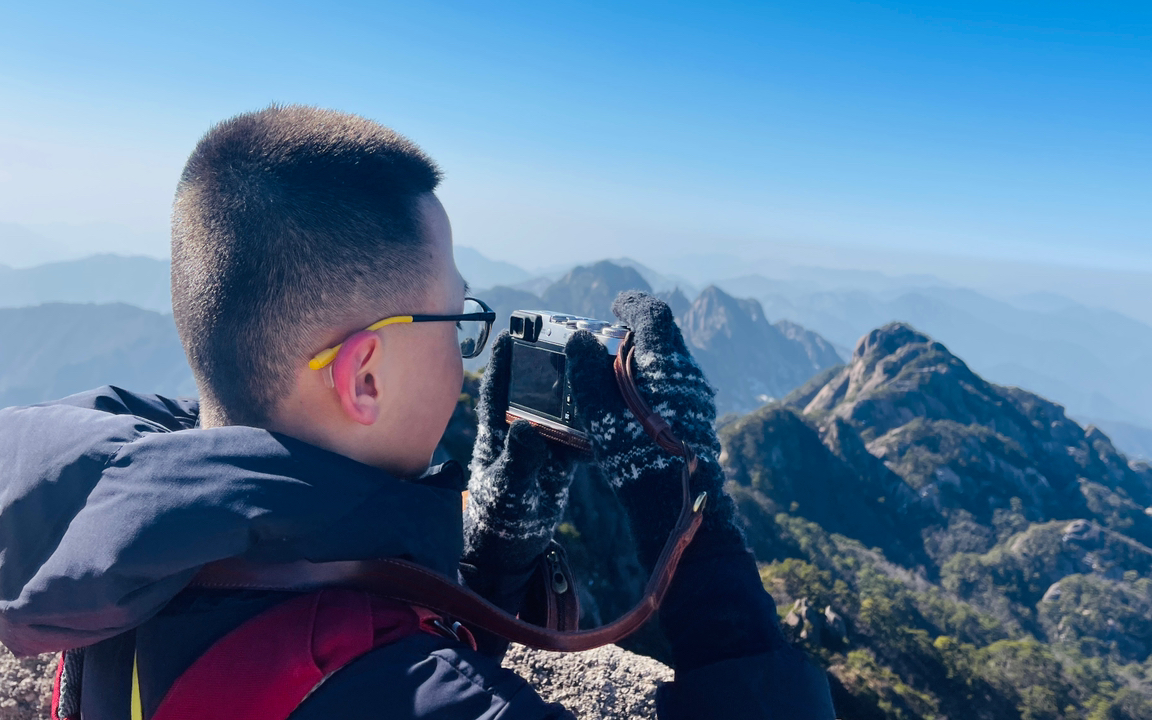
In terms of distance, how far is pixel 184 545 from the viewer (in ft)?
Result: 3.90

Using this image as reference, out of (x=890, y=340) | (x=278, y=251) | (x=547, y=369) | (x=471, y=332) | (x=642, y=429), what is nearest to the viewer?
(x=278, y=251)

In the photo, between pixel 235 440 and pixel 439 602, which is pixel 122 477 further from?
pixel 439 602

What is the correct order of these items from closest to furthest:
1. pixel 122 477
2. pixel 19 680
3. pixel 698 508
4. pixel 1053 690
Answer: pixel 122 477 < pixel 698 508 < pixel 19 680 < pixel 1053 690

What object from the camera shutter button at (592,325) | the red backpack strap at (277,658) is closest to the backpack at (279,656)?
the red backpack strap at (277,658)

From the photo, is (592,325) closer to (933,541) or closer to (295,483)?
(295,483)

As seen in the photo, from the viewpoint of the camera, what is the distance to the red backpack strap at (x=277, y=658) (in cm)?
119

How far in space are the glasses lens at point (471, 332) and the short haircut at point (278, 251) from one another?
0.89ft

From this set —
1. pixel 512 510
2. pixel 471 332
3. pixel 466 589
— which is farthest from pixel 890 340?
pixel 466 589

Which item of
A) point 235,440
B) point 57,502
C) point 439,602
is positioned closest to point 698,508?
point 439,602

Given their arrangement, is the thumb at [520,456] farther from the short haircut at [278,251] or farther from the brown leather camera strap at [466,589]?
the short haircut at [278,251]

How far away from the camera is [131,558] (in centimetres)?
118

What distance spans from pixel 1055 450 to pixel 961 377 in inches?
644

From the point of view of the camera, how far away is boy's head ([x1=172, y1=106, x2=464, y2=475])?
160 cm

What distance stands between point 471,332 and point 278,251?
2.39ft
